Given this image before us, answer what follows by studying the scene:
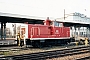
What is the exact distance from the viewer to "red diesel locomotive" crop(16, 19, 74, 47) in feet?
56.5

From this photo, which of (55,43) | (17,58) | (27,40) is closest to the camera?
(17,58)

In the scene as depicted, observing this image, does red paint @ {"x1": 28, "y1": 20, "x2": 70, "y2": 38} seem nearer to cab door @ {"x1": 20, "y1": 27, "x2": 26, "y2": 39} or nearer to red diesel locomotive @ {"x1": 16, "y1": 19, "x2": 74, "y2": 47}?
red diesel locomotive @ {"x1": 16, "y1": 19, "x2": 74, "y2": 47}

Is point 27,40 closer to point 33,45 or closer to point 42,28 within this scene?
point 33,45

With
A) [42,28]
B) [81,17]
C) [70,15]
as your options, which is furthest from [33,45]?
[81,17]

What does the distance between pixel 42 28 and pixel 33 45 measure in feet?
6.70

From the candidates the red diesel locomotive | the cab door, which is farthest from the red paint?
the cab door

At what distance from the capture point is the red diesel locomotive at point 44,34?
17.2m

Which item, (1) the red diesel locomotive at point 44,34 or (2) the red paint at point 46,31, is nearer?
(1) the red diesel locomotive at point 44,34

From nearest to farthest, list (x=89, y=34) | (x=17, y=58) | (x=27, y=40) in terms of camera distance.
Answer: (x=17, y=58) < (x=27, y=40) < (x=89, y=34)

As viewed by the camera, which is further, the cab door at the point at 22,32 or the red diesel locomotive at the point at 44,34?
the cab door at the point at 22,32

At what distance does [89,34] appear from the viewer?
3872cm

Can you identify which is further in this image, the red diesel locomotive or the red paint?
the red paint

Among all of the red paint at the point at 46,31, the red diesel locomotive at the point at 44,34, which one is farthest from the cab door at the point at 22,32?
the red paint at the point at 46,31

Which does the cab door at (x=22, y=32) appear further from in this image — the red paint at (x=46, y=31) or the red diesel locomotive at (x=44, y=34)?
the red paint at (x=46, y=31)
